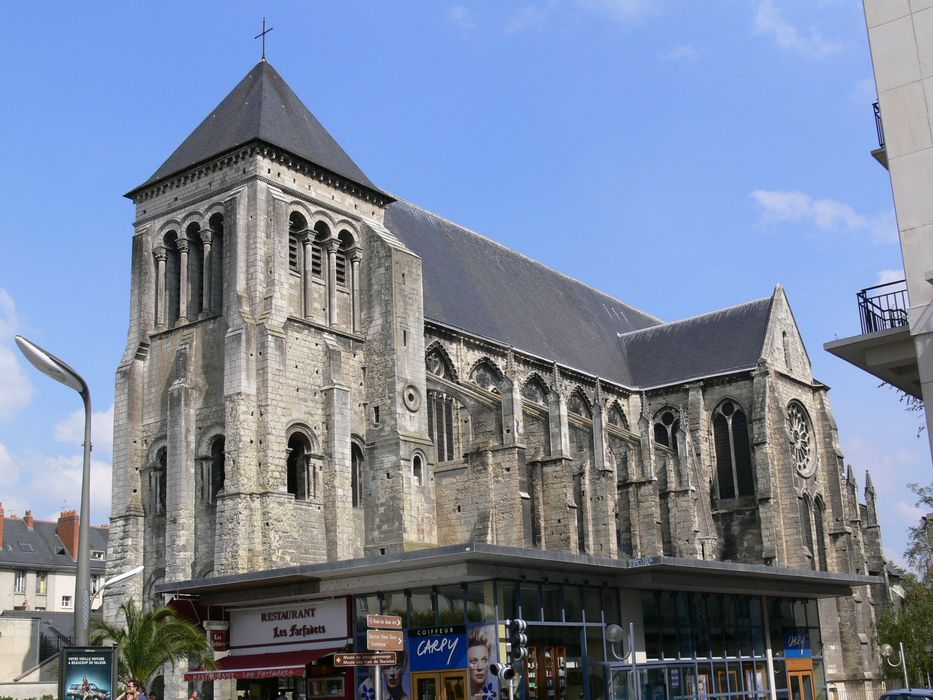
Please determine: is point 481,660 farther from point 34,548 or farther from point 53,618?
point 34,548

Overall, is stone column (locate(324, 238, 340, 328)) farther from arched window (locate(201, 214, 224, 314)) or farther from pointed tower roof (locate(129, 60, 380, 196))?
arched window (locate(201, 214, 224, 314))

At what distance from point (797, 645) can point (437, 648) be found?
9620 millimetres

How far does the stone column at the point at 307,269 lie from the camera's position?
28391 millimetres

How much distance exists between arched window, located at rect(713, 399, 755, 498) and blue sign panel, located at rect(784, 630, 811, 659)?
15.2 m

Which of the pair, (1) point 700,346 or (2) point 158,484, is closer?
(2) point 158,484

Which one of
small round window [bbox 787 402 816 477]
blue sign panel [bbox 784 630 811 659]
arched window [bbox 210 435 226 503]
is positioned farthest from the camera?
small round window [bbox 787 402 816 477]

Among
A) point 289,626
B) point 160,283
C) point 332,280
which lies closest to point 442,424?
point 332,280

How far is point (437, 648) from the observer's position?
58.8 ft

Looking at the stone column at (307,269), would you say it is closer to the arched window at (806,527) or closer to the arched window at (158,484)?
the arched window at (158,484)

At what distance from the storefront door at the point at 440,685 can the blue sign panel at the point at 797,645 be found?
8984 millimetres

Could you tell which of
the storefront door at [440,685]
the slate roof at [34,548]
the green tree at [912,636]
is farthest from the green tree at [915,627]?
the slate roof at [34,548]

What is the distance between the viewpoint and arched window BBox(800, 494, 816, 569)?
3812cm

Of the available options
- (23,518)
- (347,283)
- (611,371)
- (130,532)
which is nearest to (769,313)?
(611,371)

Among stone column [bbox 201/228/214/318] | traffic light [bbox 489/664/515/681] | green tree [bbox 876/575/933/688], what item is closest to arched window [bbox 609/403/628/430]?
green tree [bbox 876/575/933/688]
